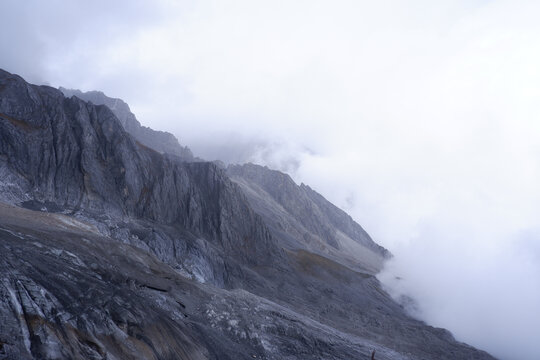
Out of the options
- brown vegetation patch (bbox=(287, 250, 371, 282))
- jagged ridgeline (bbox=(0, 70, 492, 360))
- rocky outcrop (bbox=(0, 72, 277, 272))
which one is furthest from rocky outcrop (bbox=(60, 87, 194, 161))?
brown vegetation patch (bbox=(287, 250, 371, 282))

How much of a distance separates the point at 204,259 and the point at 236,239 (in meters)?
14.3

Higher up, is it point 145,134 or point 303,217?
point 145,134

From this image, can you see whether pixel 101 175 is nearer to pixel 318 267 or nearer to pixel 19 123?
pixel 19 123

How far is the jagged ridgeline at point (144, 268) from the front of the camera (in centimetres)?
2066

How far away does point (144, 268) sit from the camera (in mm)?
34469

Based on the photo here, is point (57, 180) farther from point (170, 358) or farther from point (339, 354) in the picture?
point (339, 354)

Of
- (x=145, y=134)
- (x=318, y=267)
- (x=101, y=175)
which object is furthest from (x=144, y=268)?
(x=145, y=134)

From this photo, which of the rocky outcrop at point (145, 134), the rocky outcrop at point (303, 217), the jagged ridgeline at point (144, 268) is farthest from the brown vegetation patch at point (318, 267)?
the rocky outcrop at point (145, 134)

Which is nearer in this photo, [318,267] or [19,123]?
[19,123]

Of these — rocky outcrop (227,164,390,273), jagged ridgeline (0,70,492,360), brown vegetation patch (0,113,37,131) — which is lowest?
jagged ridgeline (0,70,492,360)

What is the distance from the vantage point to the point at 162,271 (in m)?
36.8

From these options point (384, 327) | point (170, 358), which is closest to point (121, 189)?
point (170, 358)

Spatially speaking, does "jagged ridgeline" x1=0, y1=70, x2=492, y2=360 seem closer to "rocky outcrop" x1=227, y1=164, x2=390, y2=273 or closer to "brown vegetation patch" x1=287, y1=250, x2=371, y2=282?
"brown vegetation patch" x1=287, y1=250, x2=371, y2=282

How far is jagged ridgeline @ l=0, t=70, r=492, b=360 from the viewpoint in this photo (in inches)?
813
